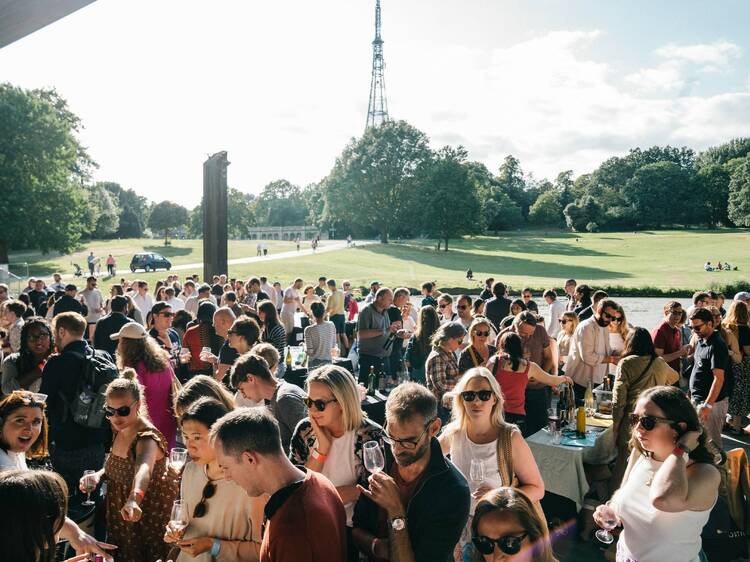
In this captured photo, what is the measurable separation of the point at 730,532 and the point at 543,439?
5.38ft

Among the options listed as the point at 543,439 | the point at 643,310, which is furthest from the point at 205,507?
the point at 643,310

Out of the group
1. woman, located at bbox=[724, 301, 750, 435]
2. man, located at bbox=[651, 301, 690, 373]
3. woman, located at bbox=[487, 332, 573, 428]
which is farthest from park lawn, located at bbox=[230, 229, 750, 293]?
woman, located at bbox=[487, 332, 573, 428]

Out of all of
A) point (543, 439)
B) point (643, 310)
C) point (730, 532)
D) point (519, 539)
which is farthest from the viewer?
point (643, 310)

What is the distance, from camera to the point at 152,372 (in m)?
4.63

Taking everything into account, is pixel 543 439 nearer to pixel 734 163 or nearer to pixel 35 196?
pixel 35 196

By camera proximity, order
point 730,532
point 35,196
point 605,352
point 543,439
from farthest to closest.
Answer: point 35,196
point 605,352
point 543,439
point 730,532

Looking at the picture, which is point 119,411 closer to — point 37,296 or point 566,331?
point 566,331

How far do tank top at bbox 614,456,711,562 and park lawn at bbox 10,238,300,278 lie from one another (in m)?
41.5

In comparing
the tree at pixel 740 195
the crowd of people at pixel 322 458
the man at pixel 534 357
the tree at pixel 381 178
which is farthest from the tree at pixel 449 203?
the crowd of people at pixel 322 458

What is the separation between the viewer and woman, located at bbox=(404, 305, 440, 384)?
7191 mm

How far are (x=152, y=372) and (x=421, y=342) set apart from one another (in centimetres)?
368

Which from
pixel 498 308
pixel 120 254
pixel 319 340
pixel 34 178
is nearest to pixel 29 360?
pixel 319 340

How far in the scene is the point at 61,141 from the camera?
138ft

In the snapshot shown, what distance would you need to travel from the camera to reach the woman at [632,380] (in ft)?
15.9
